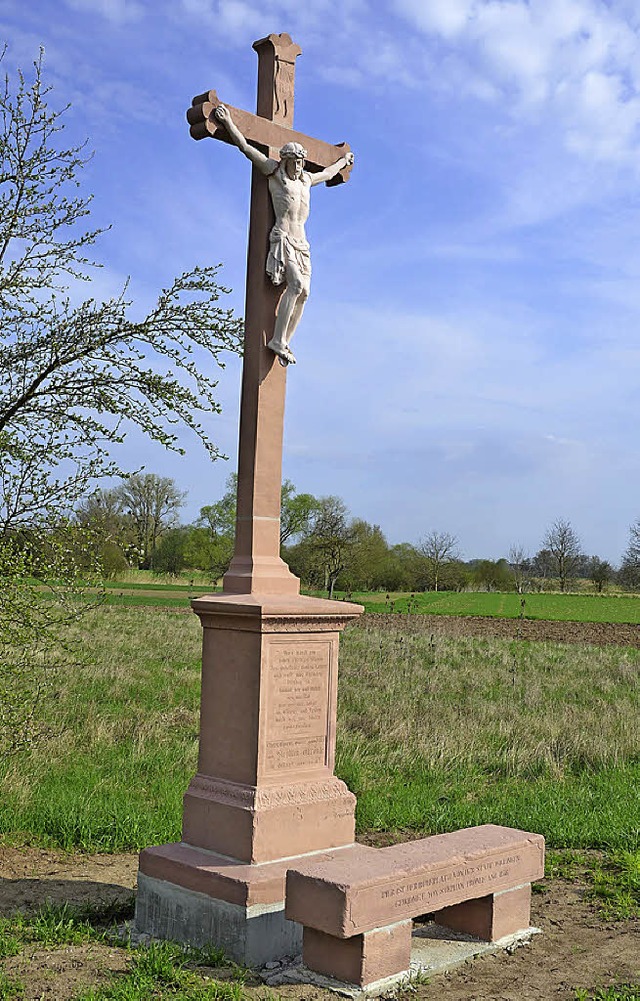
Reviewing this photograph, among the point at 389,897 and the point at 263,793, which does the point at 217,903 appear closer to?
the point at 263,793

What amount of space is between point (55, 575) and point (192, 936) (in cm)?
250

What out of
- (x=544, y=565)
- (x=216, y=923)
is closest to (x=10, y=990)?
(x=216, y=923)

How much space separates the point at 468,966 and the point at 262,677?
1.80 meters

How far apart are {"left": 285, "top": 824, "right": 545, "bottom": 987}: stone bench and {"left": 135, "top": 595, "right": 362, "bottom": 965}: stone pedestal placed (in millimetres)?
227

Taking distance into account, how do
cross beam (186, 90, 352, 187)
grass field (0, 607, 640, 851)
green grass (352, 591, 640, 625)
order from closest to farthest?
cross beam (186, 90, 352, 187) → grass field (0, 607, 640, 851) → green grass (352, 591, 640, 625)

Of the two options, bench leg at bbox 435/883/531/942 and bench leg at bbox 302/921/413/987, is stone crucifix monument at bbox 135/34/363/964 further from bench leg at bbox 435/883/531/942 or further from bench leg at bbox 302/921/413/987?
bench leg at bbox 435/883/531/942

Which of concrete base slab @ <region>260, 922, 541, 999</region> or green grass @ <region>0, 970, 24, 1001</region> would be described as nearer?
green grass @ <region>0, 970, 24, 1001</region>

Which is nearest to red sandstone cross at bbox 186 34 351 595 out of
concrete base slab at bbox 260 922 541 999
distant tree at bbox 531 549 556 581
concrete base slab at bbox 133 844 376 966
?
concrete base slab at bbox 133 844 376 966

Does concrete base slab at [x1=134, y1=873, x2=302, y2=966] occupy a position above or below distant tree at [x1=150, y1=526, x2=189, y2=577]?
below

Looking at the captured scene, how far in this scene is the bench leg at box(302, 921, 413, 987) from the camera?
177 inches

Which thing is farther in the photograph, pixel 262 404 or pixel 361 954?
pixel 262 404

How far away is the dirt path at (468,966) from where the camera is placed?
14.9ft

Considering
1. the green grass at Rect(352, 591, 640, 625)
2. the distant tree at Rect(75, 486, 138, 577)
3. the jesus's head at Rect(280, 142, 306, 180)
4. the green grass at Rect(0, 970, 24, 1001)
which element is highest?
the jesus's head at Rect(280, 142, 306, 180)

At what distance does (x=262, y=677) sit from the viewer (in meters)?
5.22
